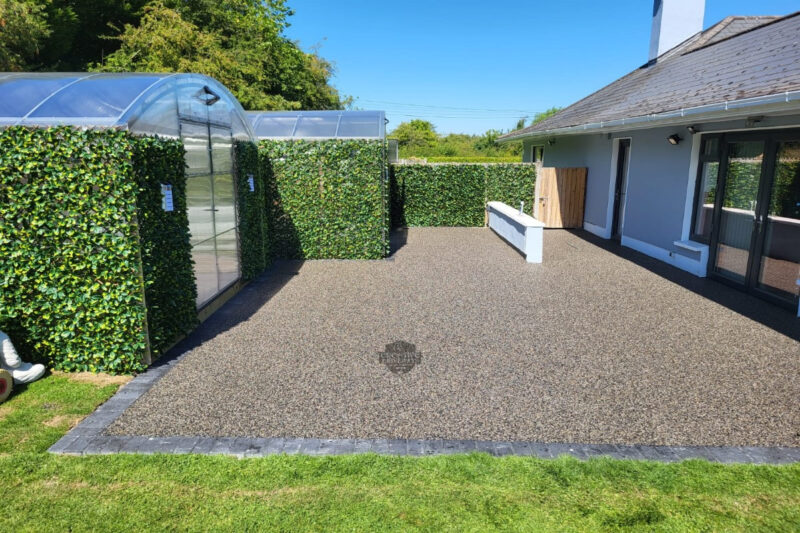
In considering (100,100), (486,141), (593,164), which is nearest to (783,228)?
(593,164)

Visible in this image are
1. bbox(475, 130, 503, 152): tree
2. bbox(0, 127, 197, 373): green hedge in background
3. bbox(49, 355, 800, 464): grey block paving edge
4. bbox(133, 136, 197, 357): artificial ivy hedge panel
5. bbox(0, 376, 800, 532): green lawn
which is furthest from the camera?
bbox(475, 130, 503, 152): tree

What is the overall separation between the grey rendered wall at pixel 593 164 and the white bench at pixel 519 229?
8.65 feet

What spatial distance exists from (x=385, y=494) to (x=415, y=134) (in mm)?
63530

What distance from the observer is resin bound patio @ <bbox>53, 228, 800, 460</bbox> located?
157 inches

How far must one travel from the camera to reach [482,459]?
3.56m

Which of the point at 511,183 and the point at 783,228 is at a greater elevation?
the point at 511,183

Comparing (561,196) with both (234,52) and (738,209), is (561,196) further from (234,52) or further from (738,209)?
(234,52)

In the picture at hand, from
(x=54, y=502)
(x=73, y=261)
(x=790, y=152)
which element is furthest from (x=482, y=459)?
(x=790, y=152)

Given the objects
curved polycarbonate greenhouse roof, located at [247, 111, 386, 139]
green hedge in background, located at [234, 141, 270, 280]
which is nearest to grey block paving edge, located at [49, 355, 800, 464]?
green hedge in background, located at [234, 141, 270, 280]

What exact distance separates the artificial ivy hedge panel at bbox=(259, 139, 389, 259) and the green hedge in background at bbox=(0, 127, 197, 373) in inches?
204

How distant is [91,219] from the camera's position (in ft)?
15.5

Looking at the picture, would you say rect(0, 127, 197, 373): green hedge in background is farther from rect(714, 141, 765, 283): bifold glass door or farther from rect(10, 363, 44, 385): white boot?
rect(714, 141, 765, 283): bifold glass door

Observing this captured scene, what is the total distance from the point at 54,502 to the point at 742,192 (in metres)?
9.51

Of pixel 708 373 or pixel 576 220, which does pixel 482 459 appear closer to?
pixel 708 373
